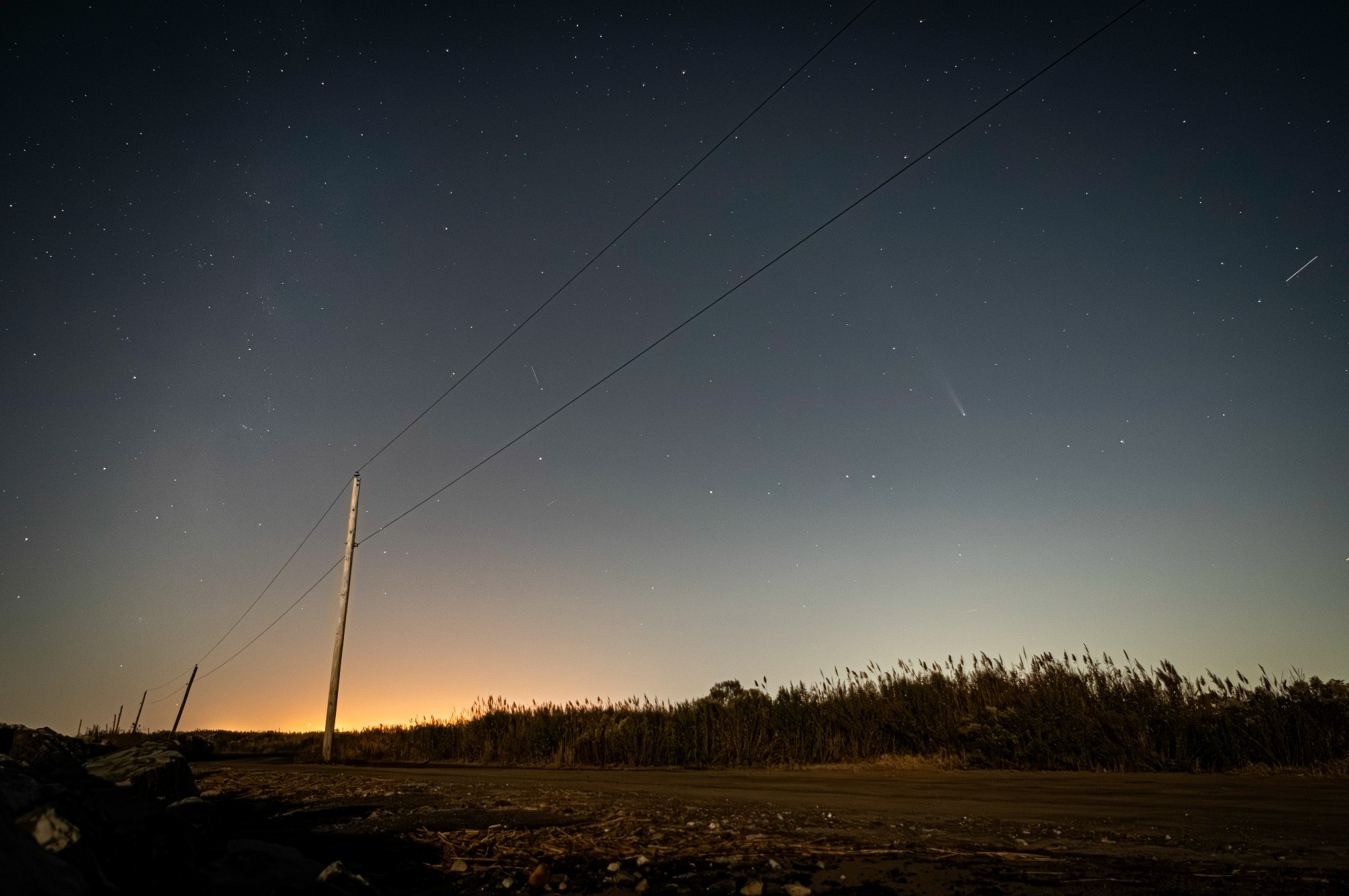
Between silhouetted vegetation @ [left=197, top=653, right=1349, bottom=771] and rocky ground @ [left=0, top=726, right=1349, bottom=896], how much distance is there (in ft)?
12.0

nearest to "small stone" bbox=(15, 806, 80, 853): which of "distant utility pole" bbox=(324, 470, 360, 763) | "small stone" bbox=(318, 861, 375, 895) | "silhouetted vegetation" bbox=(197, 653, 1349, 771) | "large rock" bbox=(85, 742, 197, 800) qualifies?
"small stone" bbox=(318, 861, 375, 895)

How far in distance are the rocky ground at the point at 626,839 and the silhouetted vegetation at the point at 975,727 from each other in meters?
3.66

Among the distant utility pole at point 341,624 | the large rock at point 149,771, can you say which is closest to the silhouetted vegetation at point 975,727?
the distant utility pole at point 341,624

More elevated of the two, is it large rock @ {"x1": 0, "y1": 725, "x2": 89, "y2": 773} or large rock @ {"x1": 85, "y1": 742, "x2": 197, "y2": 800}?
large rock @ {"x1": 0, "y1": 725, "x2": 89, "y2": 773}

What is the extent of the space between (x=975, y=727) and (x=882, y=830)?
29.7ft

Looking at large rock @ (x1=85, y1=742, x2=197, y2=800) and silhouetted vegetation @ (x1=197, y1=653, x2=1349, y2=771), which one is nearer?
large rock @ (x1=85, y1=742, x2=197, y2=800)

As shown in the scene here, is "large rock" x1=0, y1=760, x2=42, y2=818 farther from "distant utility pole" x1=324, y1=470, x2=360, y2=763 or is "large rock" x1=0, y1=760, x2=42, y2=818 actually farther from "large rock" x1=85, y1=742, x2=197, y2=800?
"distant utility pole" x1=324, y1=470, x2=360, y2=763

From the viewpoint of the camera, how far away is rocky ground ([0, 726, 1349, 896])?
2.23 metres

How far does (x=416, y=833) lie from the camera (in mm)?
4055

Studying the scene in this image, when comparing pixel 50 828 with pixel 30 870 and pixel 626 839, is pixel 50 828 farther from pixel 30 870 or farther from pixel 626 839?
pixel 626 839

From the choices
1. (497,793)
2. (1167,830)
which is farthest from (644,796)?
(1167,830)

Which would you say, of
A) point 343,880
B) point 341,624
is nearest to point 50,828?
point 343,880

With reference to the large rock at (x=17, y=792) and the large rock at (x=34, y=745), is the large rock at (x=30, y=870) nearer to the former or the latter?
the large rock at (x=17, y=792)

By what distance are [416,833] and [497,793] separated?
2.82 meters
